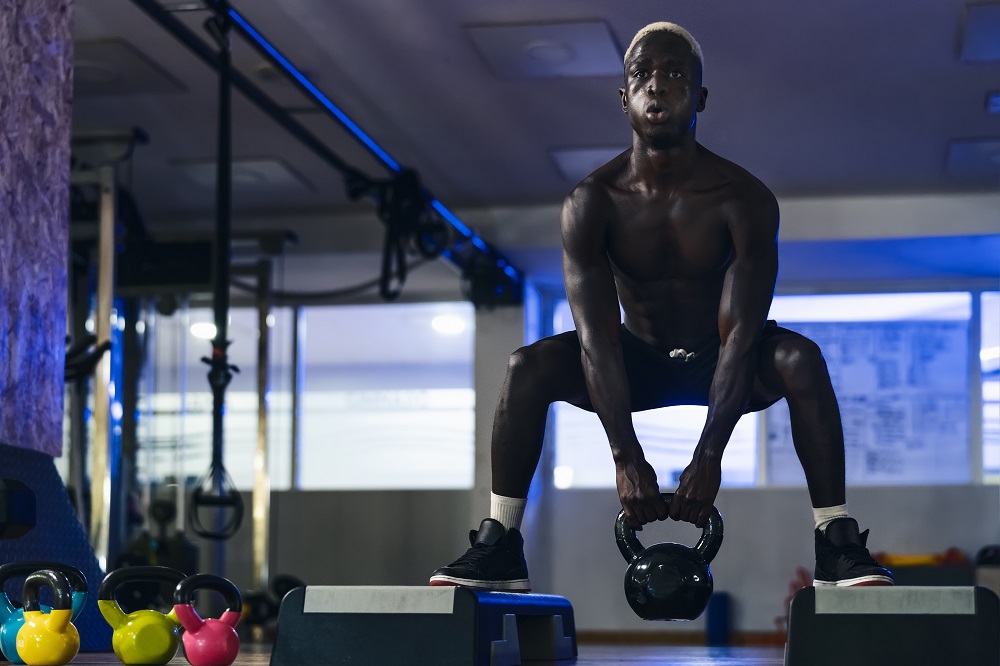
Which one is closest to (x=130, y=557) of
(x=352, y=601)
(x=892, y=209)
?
(x=352, y=601)

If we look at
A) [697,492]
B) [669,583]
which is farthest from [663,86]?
[669,583]

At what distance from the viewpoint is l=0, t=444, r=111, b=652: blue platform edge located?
2.90m

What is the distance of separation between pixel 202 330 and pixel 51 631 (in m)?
6.55

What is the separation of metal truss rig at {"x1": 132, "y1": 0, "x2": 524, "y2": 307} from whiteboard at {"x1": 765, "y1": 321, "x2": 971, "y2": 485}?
207cm

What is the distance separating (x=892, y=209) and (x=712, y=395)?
5.77 metres

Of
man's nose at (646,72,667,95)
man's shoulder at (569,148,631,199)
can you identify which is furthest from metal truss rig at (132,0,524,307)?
man's nose at (646,72,667,95)

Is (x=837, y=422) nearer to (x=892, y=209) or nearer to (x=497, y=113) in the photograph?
(x=497, y=113)

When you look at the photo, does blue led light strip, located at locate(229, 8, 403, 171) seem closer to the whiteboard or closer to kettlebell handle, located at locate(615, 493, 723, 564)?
kettlebell handle, located at locate(615, 493, 723, 564)

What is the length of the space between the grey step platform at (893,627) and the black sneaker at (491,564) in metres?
0.53

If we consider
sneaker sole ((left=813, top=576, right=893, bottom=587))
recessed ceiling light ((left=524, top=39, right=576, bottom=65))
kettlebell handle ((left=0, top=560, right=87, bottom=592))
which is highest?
recessed ceiling light ((left=524, top=39, right=576, bottom=65))

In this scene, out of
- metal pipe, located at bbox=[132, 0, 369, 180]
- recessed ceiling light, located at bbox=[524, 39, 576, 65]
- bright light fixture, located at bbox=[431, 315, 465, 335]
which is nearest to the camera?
metal pipe, located at bbox=[132, 0, 369, 180]

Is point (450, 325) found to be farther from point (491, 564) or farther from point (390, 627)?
point (390, 627)

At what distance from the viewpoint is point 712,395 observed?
2092 mm

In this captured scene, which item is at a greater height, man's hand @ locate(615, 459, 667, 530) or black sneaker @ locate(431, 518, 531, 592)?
man's hand @ locate(615, 459, 667, 530)
